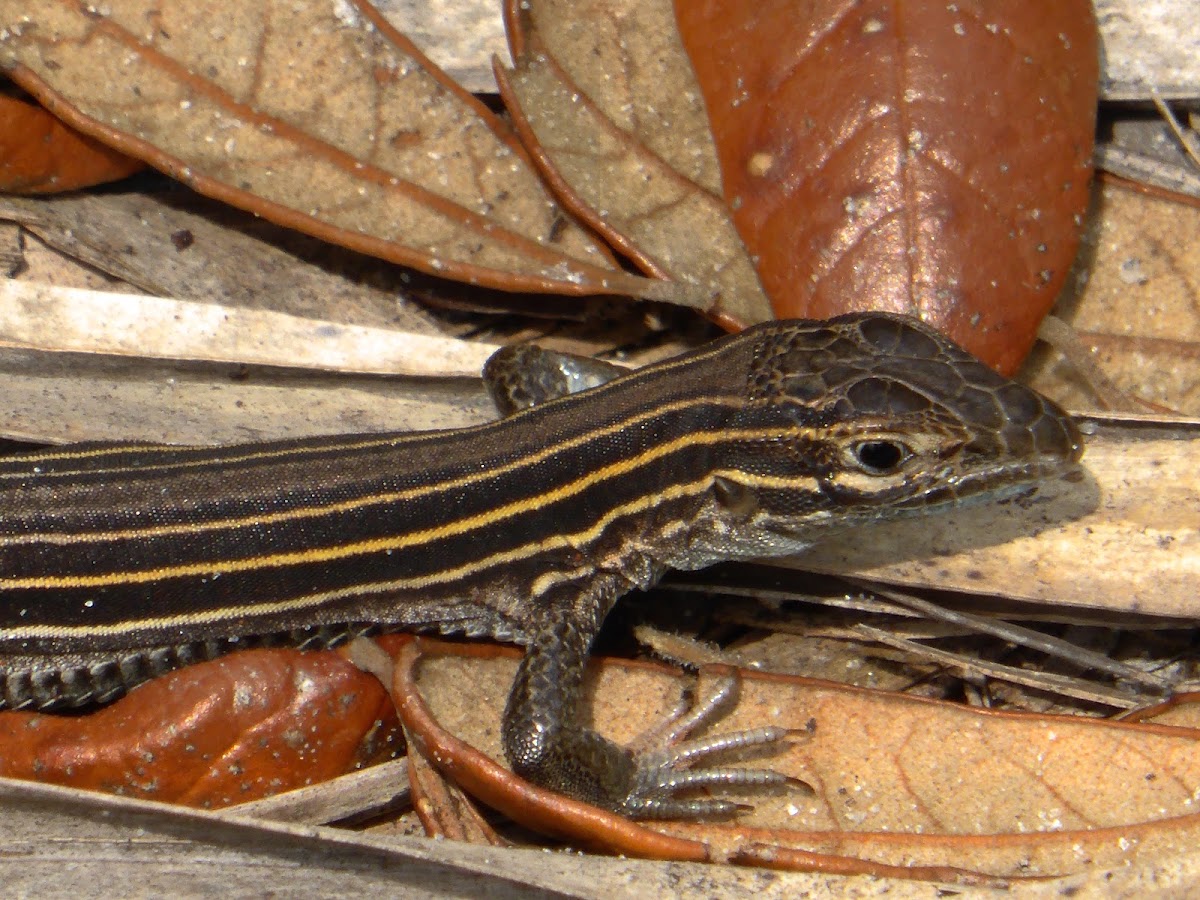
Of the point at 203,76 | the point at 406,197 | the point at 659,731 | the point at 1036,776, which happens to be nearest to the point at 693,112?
the point at 406,197

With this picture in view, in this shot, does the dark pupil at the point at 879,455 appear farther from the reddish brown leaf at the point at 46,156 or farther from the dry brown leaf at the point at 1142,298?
the reddish brown leaf at the point at 46,156

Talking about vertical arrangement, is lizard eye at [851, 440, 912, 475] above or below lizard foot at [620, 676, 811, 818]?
above

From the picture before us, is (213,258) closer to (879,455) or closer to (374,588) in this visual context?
(374,588)

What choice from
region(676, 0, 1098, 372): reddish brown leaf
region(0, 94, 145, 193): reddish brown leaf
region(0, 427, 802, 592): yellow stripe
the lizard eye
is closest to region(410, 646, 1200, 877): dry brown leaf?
region(0, 427, 802, 592): yellow stripe

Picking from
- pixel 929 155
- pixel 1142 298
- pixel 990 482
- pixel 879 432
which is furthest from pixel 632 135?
pixel 1142 298

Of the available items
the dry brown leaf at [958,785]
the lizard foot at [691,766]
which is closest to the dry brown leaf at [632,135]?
the lizard foot at [691,766]

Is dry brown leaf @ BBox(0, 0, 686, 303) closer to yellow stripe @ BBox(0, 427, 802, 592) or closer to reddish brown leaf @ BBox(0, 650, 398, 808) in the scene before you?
yellow stripe @ BBox(0, 427, 802, 592)
